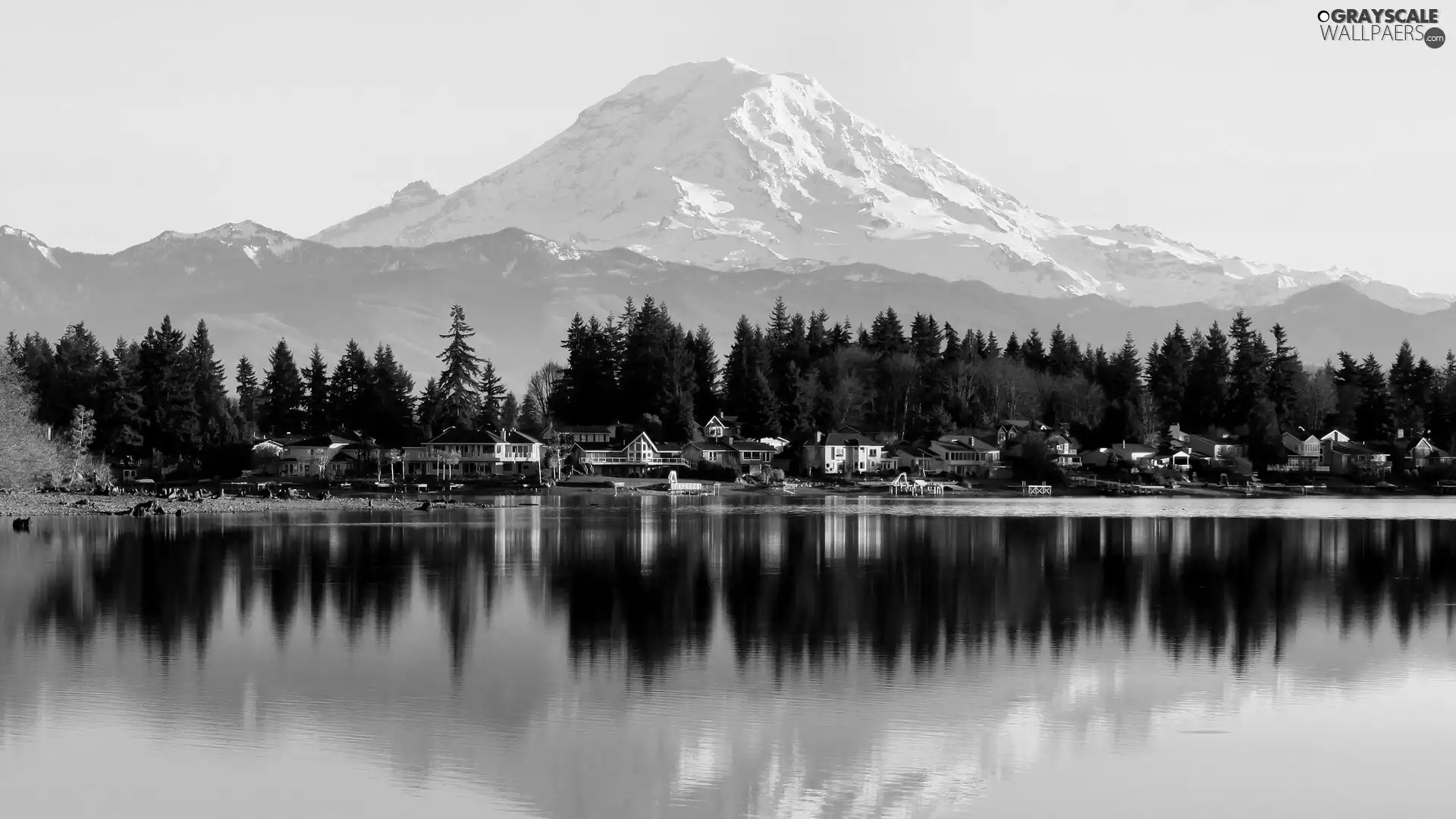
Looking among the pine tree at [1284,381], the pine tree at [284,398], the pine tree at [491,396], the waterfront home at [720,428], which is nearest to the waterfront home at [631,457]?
the waterfront home at [720,428]

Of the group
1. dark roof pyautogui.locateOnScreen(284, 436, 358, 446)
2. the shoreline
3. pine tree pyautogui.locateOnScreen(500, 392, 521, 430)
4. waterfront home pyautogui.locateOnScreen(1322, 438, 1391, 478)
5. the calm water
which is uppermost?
pine tree pyautogui.locateOnScreen(500, 392, 521, 430)

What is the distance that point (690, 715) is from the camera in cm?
2566

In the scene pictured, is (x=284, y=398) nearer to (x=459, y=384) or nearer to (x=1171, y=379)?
(x=459, y=384)

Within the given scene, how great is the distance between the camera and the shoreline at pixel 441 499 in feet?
254

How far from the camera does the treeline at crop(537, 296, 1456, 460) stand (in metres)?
129

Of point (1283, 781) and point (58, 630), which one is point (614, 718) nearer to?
point (1283, 781)

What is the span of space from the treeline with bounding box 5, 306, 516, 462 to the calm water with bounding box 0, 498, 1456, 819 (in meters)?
55.5

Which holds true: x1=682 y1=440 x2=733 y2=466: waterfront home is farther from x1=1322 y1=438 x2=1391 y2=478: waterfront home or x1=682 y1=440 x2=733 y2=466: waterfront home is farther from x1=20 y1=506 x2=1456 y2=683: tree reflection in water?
x1=1322 y1=438 x2=1391 y2=478: waterfront home

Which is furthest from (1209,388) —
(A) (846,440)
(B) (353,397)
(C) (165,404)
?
(C) (165,404)

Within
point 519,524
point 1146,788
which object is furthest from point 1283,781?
point 519,524

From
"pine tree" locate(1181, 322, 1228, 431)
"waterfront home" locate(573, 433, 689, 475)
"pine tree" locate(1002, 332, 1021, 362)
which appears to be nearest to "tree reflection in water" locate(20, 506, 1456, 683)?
"waterfront home" locate(573, 433, 689, 475)

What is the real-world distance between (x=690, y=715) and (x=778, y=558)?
27.3 meters

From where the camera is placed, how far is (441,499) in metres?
96.3

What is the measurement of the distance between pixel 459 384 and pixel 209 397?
2207 cm
